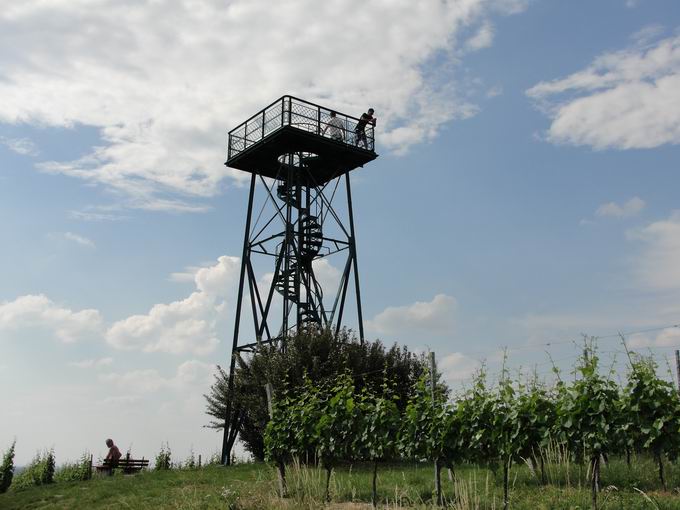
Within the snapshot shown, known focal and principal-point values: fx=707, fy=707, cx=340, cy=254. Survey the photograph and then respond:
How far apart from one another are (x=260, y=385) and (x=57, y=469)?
905 centimetres

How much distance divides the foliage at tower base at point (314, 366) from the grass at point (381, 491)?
295 centimetres

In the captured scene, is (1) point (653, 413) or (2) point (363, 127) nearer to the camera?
(1) point (653, 413)

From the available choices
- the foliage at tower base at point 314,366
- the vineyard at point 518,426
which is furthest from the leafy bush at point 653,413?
the foliage at tower base at point 314,366

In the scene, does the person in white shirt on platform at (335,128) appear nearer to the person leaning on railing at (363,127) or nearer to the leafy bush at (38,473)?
the person leaning on railing at (363,127)

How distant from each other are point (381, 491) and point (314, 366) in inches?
302

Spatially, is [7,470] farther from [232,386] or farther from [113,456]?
[232,386]

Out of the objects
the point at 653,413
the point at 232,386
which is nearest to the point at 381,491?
the point at 653,413

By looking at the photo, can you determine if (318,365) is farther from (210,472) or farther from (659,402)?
(659,402)

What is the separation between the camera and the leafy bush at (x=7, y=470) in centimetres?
2456

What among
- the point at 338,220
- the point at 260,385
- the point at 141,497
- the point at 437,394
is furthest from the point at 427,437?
the point at 338,220

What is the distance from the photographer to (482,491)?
13281 millimetres

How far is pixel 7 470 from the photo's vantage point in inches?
975

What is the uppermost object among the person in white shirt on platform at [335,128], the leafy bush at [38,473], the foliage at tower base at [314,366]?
the person in white shirt on platform at [335,128]

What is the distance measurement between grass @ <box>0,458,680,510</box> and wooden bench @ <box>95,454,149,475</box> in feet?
11.6
